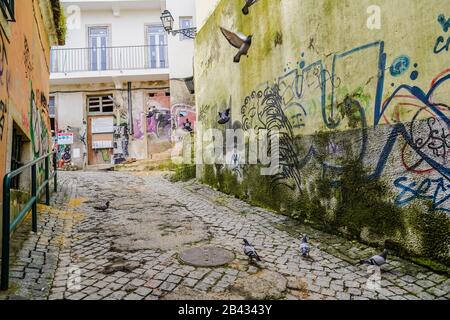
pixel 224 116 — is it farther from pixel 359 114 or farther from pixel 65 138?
pixel 65 138

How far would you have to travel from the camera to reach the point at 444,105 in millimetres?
3055

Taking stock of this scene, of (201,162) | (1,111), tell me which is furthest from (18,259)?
(201,162)

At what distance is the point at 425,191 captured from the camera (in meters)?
3.26


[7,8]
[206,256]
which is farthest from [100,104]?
[206,256]

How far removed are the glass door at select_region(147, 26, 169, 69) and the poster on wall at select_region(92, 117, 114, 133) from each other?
→ 11.4 feet

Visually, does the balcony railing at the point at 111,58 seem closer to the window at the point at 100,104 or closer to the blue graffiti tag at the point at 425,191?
the window at the point at 100,104

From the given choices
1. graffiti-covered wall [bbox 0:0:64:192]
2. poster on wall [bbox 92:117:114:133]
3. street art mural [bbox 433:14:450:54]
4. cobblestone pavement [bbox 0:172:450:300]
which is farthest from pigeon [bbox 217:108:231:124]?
poster on wall [bbox 92:117:114:133]

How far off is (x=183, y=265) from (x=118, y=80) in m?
15.2

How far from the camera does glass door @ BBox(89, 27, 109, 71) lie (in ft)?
56.1

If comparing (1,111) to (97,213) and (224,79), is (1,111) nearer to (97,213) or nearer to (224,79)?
(97,213)

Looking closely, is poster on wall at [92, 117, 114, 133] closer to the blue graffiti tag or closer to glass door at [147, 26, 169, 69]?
glass door at [147, 26, 169, 69]
